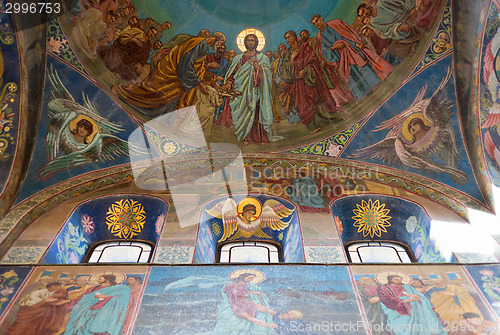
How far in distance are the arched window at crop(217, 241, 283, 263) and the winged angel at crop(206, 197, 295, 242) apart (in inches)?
7.6

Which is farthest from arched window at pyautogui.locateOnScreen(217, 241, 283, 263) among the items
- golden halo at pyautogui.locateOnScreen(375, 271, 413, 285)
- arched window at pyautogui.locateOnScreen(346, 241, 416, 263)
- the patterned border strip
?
the patterned border strip

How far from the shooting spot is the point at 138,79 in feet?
36.0

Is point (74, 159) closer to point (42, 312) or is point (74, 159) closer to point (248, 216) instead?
point (248, 216)

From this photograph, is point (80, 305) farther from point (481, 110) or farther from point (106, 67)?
point (481, 110)

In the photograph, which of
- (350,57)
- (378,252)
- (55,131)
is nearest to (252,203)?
(378,252)

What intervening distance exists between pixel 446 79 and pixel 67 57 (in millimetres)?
8250

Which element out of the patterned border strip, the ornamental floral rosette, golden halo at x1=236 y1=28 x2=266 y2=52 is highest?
golden halo at x1=236 y1=28 x2=266 y2=52

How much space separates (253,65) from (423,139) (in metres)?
4.36

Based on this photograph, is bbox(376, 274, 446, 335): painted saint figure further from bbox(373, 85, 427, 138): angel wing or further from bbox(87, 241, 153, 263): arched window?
bbox(87, 241, 153, 263): arched window

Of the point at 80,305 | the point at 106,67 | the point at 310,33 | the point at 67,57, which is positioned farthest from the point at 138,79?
the point at 80,305

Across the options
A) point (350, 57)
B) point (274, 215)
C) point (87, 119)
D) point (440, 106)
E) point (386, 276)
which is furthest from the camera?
point (350, 57)

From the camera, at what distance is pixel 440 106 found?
1025 cm

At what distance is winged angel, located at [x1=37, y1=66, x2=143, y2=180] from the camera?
1005 centimetres

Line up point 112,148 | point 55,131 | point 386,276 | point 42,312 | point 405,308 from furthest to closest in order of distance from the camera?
point 112,148 < point 55,131 < point 386,276 < point 405,308 < point 42,312
